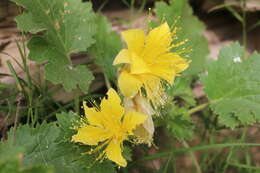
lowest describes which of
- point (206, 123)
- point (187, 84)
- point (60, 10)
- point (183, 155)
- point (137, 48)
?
point (183, 155)

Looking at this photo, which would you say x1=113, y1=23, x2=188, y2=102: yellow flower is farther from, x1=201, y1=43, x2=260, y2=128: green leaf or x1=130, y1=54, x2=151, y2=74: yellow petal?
x1=201, y1=43, x2=260, y2=128: green leaf

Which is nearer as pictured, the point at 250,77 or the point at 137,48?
the point at 137,48

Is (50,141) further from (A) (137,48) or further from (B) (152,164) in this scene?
(B) (152,164)

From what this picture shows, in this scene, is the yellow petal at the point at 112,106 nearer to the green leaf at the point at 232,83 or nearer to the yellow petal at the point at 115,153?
the yellow petal at the point at 115,153

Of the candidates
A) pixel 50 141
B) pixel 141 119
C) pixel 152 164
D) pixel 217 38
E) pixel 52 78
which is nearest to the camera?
pixel 141 119

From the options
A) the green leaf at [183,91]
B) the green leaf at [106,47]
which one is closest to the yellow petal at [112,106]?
the green leaf at [106,47]

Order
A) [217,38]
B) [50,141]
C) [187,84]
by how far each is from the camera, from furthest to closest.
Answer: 1. [217,38]
2. [187,84]
3. [50,141]

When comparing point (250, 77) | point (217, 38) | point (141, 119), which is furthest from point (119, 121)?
point (217, 38)
